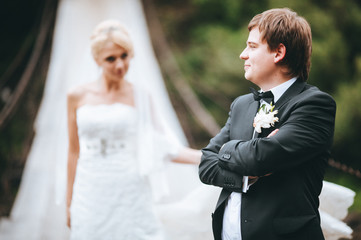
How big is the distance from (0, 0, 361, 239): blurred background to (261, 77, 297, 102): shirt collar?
1.61 m

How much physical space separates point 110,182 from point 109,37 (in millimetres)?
996

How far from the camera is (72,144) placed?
241 centimetres

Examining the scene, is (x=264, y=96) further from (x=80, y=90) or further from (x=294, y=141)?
(x=80, y=90)

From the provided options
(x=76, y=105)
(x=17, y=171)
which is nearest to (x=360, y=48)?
(x=76, y=105)

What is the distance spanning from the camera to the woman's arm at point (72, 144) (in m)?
2.39

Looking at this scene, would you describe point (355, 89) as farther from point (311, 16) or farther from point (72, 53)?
point (72, 53)

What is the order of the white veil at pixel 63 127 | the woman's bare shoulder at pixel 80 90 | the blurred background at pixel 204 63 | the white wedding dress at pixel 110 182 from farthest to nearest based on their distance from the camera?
the blurred background at pixel 204 63, the white veil at pixel 63 127, the woman's bare shoulder at pixel 80 90, the white wedding dress at pixel 110 182

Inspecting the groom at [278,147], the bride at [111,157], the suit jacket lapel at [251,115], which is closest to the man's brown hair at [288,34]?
the groom at [278,147]

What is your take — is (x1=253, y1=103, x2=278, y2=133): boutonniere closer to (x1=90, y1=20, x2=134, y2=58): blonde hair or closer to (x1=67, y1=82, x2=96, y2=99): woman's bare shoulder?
(x1=90, y1=20, x2=134, y2=58): blonde hair

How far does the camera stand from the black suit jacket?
1321 mm

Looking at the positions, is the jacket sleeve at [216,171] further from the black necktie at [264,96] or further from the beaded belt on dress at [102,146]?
the beaded belt on dress at [102,146]

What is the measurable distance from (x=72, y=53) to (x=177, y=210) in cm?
281

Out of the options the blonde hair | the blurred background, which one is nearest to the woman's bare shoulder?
the blonde hair

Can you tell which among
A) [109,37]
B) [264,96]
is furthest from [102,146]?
[264,96]
